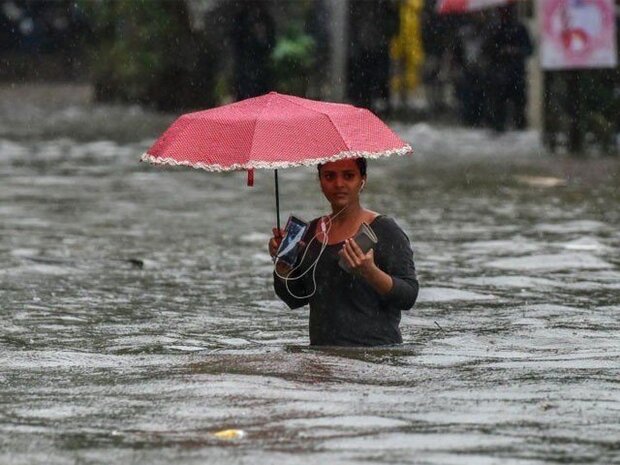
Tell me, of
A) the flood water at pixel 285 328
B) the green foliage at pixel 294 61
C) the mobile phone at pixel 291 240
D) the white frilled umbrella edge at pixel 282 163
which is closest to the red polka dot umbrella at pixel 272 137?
the white frilled umbrella edge at pixel 282 163

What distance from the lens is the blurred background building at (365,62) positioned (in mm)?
21844

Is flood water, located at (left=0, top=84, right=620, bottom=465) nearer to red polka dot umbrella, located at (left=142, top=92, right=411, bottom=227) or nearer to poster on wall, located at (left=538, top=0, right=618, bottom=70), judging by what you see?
red polka dot umbrella, located at (left=142, top=92, right=411, bottom=227)

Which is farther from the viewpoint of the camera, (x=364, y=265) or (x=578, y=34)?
(x=578, y=34)

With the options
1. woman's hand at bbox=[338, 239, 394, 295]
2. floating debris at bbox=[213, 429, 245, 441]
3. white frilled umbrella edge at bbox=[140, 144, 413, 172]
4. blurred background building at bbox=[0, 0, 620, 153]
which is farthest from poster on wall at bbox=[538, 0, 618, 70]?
floating debris at bbox=[213, 429, 245, 441]

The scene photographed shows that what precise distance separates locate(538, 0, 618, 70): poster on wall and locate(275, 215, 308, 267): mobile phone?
13.0 m

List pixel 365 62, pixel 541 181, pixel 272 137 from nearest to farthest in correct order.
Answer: pixel 272 137 < pixel 541 181 < pixel 365 62

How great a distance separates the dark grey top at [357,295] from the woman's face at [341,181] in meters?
0.16

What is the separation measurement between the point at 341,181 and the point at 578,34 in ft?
43.5

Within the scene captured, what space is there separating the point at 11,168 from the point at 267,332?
11407mm

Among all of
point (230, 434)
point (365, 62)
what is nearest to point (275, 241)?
point (230, 434)

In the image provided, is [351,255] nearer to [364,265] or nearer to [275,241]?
[364,265]

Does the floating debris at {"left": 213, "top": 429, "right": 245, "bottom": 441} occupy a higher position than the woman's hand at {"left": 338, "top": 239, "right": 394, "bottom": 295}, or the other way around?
the woman's hand at {"left": 338, "top": 239, "right": 394, "bottom": 295}

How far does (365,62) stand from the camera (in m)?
28.3

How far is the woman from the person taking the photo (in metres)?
7.77
